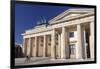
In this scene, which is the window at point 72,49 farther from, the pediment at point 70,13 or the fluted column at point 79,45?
the pediment at point 70,13

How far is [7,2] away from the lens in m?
2.47

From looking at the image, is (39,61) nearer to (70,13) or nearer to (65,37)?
(65,37)

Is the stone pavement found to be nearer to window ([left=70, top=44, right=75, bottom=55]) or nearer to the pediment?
window ([left=70, top=44, right=75, bottom=55])

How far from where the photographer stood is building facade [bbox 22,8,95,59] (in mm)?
2637

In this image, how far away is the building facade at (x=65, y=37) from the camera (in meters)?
2.64

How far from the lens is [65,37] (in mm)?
2730

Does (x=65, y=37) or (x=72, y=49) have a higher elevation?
(x=65, y=37)

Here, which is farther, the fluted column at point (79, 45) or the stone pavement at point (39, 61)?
the fluted column at point (79, 45)

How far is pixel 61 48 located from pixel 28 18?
54cm

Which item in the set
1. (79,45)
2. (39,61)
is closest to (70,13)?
(79,45)

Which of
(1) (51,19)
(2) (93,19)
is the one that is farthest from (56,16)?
(2) (93,19)

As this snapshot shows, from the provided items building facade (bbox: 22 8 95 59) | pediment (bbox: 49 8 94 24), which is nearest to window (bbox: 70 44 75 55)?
building facade (bbox: 22 8 95 59)

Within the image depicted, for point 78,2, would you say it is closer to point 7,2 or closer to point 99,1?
point 99,1

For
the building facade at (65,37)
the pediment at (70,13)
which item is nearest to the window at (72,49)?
the building facade at (65,37)
